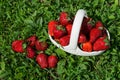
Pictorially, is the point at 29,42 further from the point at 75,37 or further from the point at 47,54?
the point at 75,37

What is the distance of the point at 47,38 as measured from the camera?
2.91m

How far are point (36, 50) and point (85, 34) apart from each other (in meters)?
0.46

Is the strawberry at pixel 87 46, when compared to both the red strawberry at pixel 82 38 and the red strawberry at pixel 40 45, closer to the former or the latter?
the red strawberry at pixel 82 38

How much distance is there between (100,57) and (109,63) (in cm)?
9

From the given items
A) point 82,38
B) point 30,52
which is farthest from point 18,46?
point 82,38

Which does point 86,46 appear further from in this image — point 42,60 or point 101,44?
point 42,60

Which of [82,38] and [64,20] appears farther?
[64,20]

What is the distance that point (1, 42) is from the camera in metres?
2.94

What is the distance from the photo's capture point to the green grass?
2.75m

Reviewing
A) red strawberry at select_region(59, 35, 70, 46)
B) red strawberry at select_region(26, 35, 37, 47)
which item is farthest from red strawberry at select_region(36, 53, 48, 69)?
red strawberry at select_region(59, 35, 70, 46)

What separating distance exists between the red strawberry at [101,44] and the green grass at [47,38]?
0.17 m

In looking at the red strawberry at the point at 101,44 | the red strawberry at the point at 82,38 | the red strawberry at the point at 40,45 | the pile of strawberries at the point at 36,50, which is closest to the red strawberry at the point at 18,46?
the pile of strawberries at the point at 36,50

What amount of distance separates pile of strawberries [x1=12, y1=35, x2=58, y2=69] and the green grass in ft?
0.15

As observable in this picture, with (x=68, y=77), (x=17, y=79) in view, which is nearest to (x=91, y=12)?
(x=68, y=77)
